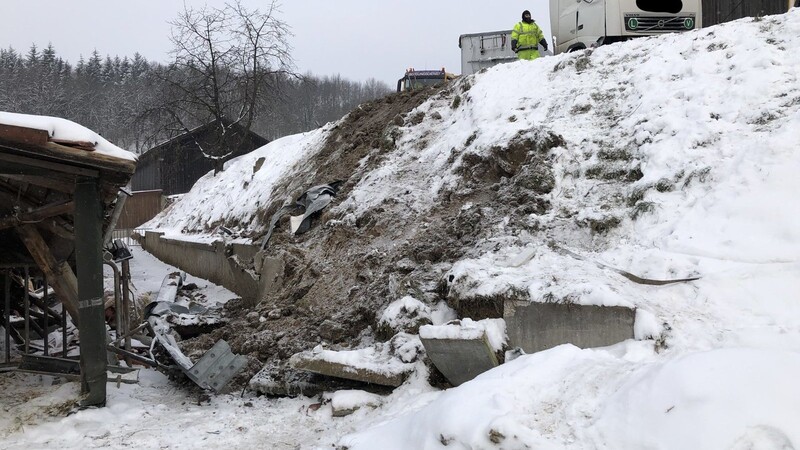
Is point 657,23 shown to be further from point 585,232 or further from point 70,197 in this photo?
point 70,197

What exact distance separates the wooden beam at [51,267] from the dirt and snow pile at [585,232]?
2.02 meters

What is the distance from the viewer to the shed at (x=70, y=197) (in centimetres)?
541

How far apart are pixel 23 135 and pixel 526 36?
34.4 feet

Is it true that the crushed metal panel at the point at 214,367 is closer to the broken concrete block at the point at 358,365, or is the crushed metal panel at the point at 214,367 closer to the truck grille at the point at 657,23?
the broken concrete block at the point at 358,365

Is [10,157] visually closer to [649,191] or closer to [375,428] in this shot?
[375,428]

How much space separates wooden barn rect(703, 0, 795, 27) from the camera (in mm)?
13106

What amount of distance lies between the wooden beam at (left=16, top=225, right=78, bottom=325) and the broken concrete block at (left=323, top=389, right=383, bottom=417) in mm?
3411

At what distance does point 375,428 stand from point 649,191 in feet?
12.8

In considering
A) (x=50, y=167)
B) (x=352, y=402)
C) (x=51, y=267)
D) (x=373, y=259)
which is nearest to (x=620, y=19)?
(x=373, y=259)

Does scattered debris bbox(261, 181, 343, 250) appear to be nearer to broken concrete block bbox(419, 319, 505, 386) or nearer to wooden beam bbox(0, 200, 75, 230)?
wooden beam bbox(0, 200, 75, 230)

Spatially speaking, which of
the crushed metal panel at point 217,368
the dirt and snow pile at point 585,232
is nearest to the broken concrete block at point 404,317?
the dirt and snow pile at point 585,232

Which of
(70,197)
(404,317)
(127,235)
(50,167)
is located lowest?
(404,317)

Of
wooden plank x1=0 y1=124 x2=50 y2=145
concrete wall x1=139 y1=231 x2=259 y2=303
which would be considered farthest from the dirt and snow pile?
wooden plank x1=0 y1=124 x2=50 y2=145

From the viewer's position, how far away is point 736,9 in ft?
45.8
